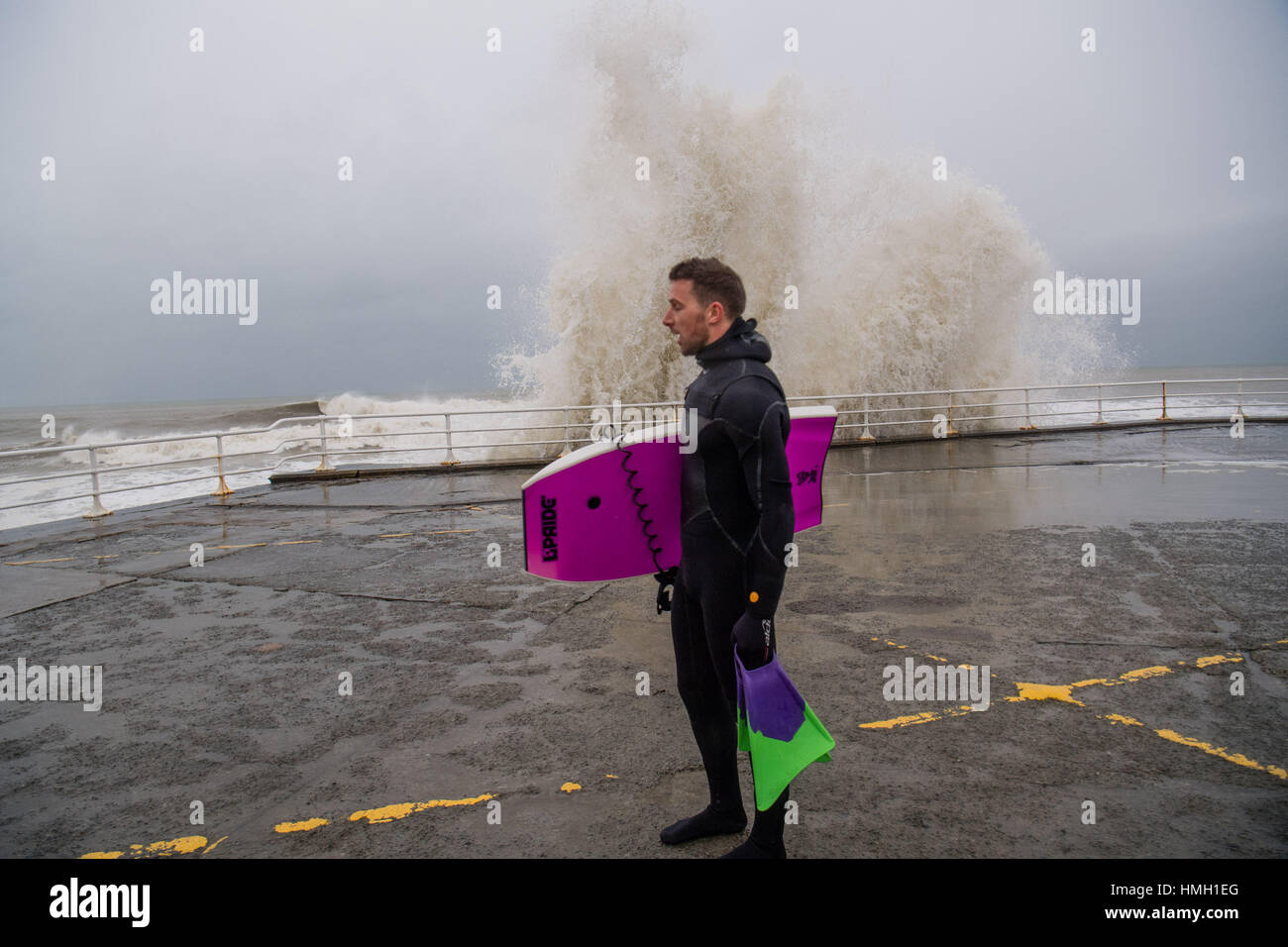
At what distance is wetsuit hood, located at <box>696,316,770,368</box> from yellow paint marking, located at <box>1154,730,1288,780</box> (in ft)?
8.76

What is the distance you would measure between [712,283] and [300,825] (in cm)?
261

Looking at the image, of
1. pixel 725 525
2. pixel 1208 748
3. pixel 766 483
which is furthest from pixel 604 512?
pixel 1208 748

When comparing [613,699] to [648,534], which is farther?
[613,699]

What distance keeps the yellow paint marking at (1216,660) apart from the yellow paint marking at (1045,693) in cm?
88

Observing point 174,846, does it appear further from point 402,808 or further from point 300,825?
point 402,808

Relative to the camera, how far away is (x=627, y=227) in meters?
21.4

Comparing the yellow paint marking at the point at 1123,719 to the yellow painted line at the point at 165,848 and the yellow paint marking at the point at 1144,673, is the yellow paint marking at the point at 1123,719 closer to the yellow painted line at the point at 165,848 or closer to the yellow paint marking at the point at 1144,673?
the yellow paint marking at the point at 1144,673

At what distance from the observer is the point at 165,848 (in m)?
2.98

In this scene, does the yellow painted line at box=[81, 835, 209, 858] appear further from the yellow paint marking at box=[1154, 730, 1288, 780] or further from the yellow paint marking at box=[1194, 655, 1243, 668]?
the yellow paint marking at box=[1194, 655, 1243, 668]

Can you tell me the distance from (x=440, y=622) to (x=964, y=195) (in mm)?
22025

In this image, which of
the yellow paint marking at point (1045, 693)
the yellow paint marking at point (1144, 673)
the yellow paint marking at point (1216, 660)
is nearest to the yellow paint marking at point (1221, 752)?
the yellow paint marking at point (1045, 693)

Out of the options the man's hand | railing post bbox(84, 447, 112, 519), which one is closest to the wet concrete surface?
the man's hand

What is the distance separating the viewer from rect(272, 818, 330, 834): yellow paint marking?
3078 mm
